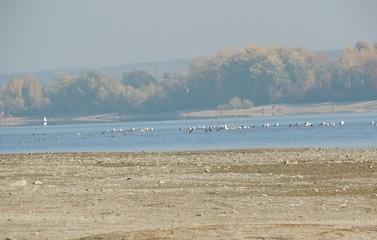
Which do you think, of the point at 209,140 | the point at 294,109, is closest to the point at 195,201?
the point at 209,140

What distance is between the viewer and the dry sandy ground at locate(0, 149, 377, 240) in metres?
15.2

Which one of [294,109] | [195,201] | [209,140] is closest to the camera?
[195,201]

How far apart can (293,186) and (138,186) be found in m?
3.01

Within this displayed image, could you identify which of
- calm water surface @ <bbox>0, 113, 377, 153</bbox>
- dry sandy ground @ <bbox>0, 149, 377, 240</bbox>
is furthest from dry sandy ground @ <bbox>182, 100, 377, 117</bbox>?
dry sandy ground @ <bbox>0, 149, 377, 240</bbox>

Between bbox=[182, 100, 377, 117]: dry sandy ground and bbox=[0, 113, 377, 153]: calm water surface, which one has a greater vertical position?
bbox=[0, 113, 377, 153]: calm water surface

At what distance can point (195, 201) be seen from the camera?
19391 mm

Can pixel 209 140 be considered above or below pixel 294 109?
above

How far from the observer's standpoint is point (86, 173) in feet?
89.5

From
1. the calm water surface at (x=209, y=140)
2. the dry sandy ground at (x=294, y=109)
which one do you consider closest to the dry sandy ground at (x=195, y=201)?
the calm water surface at (x=209, y=140)

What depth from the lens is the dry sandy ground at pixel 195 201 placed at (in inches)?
600

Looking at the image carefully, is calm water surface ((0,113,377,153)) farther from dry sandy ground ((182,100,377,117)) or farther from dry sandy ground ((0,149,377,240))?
dry sandy ground ((182,100,377,117))

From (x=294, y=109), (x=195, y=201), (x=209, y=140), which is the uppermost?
(x=195, y=201)

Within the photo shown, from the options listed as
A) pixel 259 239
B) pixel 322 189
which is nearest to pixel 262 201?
pixel 322 189

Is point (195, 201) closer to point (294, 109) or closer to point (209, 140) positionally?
point (209, 140)
